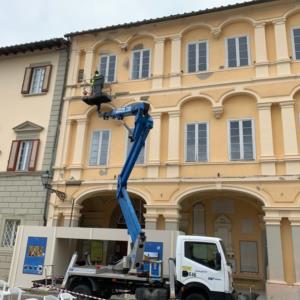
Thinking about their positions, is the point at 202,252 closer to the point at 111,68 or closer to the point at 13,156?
the point at 111,68

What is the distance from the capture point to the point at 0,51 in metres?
19.8

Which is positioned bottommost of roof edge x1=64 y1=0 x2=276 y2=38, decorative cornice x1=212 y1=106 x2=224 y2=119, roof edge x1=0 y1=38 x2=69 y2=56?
decorative cornice x1=212 y1=106 x2=224 y2=119

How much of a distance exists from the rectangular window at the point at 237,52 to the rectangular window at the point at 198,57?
1105 mm

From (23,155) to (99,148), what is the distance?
4.27m

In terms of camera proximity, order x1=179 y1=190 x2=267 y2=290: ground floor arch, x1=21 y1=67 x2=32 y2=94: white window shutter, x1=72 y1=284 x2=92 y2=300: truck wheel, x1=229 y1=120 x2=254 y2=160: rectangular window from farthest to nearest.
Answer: x1=21 y1=67 x2=32 y2=94: white window shutter → x1=179 y1=190 x2=267 y2=290: ground floor arch → x1=229 y1=120 x2=254 y2=160: rectangular window → x1=72 y1=284 x2=92 y2=300: truck wheel

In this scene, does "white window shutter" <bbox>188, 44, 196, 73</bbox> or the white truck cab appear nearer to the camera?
the white truck cab

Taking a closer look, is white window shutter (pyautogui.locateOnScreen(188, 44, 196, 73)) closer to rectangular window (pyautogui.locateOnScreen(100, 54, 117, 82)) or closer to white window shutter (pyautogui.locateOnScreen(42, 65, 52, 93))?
rectangular window (pyautogui.locateOnScreen(100, 54, 117, 82))

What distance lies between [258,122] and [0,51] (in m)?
14.9

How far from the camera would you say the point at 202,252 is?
34.8 feet

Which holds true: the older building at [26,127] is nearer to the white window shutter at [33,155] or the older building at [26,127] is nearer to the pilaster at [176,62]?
the white window shutter at [33,155]

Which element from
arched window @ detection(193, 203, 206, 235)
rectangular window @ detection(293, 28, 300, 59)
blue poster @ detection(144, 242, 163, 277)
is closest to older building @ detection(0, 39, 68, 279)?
blue poster @ detection(144, 242, 163, 277)

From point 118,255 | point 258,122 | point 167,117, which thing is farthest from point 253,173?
point 118,255

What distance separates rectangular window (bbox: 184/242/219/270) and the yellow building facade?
351 centimetres

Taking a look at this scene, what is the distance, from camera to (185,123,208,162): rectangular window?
590 inches
